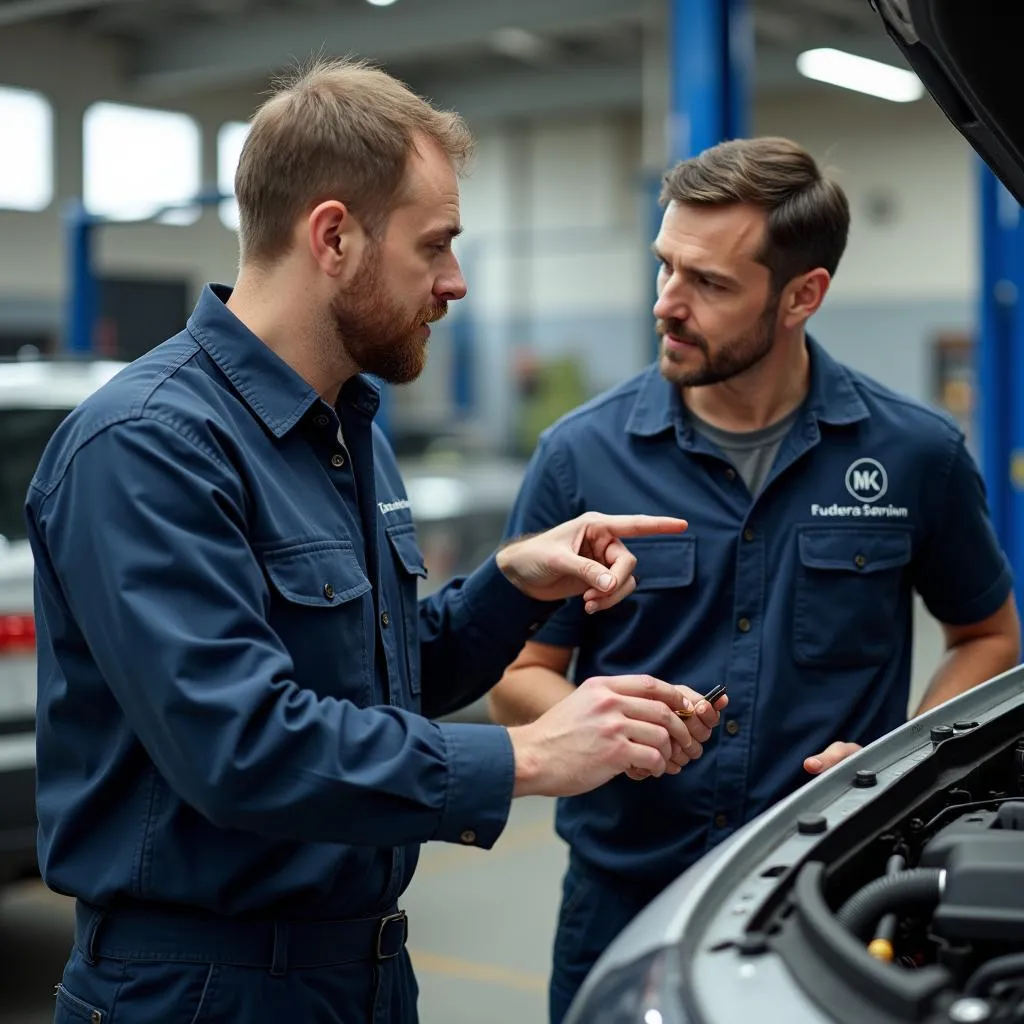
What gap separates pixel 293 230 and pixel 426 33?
37.2 ft

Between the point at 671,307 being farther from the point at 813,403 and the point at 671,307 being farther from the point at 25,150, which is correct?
the point at 25,150

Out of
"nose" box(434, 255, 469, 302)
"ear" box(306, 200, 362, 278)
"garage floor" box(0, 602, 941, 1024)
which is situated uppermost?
"ear" box(306, 200, 362, 278)

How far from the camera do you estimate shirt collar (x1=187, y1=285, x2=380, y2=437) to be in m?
1.80

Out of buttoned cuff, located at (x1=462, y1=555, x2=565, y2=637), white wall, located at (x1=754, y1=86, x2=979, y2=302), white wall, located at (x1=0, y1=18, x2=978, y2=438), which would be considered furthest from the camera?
white wall, located at (x1=754, y1=86, x2=979, y2=302)

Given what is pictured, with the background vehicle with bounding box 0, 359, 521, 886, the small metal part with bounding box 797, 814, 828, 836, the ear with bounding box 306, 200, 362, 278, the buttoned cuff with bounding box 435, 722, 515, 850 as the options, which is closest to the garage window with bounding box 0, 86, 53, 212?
the background vehicle with bounding box 0, 359, 521, 886

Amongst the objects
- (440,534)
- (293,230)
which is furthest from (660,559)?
(440,534)

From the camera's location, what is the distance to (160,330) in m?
14.8

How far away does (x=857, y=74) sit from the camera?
14.8 meters

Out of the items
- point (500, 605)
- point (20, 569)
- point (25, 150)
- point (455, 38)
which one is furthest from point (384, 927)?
point (25, 150)

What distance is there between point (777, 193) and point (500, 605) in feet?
2.86

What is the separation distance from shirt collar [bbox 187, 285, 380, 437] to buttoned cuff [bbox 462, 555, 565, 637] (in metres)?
0.46

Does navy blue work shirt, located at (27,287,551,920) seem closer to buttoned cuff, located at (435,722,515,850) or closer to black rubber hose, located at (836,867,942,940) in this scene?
buttoned cuff, located at (435,722,515,850)

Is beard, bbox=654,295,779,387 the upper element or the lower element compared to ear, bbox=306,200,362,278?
lower

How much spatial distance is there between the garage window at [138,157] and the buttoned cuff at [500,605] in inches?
540
